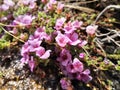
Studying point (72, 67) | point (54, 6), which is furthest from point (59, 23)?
point (72, 67)

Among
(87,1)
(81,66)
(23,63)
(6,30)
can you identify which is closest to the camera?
(81,66)

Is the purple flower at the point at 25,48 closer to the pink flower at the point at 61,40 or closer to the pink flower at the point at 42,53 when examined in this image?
the pink flower at the point at 42,53

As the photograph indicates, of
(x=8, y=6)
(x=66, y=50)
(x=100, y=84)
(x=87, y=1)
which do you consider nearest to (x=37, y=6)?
(x=8, y=6)

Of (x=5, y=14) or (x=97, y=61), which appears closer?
(x=97, y=61)

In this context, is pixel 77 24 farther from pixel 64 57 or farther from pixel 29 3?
pixel 29 3

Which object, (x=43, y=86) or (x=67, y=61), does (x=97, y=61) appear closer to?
(x=67, y=61)

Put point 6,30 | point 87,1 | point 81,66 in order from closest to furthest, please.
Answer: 1. point 81,66
2. point 6,30
3. point 87,1

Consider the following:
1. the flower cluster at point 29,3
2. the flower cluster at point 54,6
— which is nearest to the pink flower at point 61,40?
the flower cluster at point 54,6
